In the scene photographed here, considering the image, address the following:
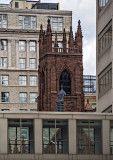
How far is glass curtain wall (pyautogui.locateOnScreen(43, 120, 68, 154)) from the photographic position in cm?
7206

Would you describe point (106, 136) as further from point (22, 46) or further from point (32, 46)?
point (32, 46)

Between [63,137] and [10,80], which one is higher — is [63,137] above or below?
below

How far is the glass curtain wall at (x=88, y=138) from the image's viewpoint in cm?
7262

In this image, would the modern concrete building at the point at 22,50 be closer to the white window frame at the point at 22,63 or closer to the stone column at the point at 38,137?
the white window frame at the point at 22,63

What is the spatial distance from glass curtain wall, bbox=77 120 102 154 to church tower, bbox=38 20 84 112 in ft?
221

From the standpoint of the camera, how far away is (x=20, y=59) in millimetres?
165250

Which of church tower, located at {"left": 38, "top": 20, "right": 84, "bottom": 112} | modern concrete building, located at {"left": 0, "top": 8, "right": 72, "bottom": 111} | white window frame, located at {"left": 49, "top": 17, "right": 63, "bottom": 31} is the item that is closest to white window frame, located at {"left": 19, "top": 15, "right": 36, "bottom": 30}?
modern concrete building, located at {"left": 0, "top": 8, "right": 72, "bottom": 111}

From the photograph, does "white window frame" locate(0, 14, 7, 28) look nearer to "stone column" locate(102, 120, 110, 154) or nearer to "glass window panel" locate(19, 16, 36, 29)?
"glass window panel" locate(19, 16, 36, 29)

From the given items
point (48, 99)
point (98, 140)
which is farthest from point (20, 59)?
point (98, 140)

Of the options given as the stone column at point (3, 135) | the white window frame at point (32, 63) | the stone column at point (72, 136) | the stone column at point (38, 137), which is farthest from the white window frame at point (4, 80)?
the stone column at point (3, 135)

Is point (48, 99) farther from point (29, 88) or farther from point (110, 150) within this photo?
point (110, 150)

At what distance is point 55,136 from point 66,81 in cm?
7263

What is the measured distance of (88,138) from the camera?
72.8m

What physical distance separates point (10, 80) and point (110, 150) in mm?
92022
